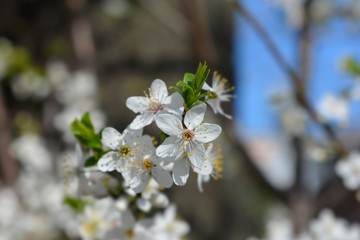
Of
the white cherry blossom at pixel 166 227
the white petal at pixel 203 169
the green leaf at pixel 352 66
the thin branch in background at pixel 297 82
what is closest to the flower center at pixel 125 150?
the white petal at pixel 203 169

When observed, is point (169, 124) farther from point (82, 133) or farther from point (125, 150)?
point (82, 133)

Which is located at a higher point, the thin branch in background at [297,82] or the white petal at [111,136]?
the thin branch in background at [297,82]

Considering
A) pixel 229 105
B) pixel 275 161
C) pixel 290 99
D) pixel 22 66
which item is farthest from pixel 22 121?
pixel 275 161

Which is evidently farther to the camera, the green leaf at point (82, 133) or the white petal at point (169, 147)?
the green leaf at point (82, 133)

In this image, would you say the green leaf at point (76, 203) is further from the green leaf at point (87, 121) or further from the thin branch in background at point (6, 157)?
the thin branch in background at point (6, 157)

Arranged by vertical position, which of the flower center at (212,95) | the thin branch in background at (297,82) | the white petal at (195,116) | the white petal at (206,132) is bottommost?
the white petal at (206,132)

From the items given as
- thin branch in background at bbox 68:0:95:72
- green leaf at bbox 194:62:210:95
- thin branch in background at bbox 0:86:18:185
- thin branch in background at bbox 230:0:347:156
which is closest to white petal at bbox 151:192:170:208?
green leaf at bbox 194:62:210:95

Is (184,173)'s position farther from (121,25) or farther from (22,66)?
(22,66)

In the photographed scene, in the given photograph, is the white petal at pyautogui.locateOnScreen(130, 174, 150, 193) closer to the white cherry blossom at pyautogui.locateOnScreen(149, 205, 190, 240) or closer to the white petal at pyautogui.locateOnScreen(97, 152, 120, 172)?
the white petal at pyautogui.locateOnScreen(97, 152, 120, 172)
